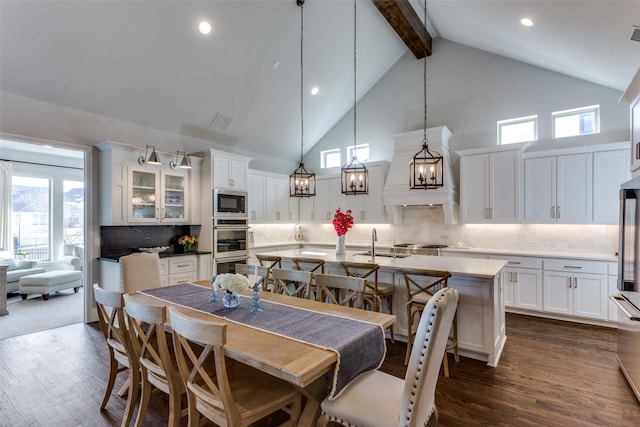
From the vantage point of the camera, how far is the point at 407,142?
592cm

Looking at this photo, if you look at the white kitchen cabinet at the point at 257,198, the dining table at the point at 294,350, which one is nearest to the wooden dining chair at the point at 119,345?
the dining table at the point at 294,350

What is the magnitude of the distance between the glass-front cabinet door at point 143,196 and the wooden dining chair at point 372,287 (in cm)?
324

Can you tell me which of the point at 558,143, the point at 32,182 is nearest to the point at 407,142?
the point at 558,143

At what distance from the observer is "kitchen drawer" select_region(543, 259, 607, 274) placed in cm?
423

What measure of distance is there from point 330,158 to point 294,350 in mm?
6363

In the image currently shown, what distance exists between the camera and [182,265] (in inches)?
197

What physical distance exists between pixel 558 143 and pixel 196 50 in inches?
219

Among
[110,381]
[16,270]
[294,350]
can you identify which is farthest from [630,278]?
[16,270]

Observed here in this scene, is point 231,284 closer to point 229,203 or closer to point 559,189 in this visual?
point 229,203

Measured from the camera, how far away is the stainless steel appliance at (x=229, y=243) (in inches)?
216

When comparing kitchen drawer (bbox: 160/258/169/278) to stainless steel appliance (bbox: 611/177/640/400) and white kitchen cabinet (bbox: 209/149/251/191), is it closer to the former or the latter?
white kitchen cabinet (bbox: 209/149/251/191)

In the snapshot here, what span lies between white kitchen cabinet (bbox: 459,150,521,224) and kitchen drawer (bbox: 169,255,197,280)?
14.9 feet

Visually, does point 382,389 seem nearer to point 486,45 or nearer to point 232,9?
point 232,9

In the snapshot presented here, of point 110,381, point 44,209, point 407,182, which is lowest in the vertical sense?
point 110,381
